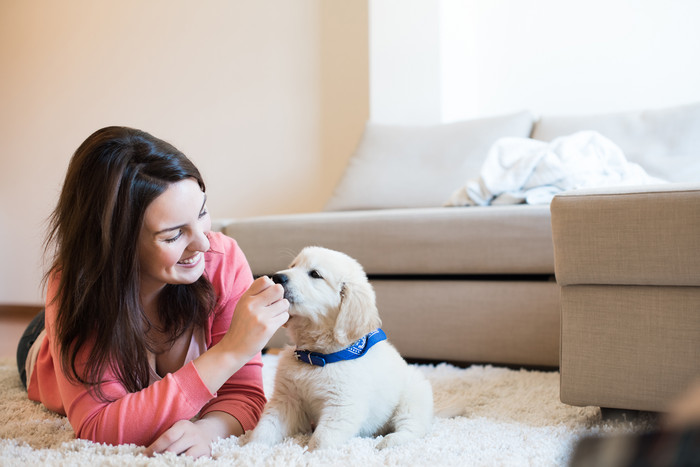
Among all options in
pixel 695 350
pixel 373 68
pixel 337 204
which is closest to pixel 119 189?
pixel 695 350

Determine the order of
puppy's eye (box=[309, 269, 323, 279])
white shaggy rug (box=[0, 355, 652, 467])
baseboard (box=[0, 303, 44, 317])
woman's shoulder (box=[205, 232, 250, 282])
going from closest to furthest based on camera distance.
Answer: white shaggy rug (box=[0, 355, 652, 467])
puppy's eye (box=[309, 269, 323, 279])
woman's shoulder (box=[205, 232, 250, 282])
baseboard (box=[0, 303, 44, 317])

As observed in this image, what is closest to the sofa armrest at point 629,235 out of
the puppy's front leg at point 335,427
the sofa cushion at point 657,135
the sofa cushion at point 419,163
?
the puppy's front leg at point 335,427

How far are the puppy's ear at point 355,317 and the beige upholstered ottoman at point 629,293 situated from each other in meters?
0.44

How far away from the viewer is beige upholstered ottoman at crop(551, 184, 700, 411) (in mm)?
1197

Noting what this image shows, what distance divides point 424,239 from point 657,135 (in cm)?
118

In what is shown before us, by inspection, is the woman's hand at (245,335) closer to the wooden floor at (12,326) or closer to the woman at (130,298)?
the woman at (130,298)

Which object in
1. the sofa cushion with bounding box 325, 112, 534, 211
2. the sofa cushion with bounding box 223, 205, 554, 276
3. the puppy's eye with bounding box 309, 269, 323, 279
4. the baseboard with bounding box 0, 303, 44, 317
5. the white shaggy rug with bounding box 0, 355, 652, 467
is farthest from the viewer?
the baseboard with bounding box 0, 303, 44, 317

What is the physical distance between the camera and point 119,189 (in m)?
1.13

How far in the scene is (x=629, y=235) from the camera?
1.23 meters

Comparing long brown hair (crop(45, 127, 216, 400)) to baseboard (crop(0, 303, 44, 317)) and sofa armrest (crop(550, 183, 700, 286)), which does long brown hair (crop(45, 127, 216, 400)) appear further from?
baseboard (crop(0, 303, 44, 317))

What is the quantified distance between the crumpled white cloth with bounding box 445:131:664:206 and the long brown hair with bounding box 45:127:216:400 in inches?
52.3

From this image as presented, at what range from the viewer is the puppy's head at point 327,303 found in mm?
1193

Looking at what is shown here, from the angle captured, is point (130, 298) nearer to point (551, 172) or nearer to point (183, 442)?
point (183, 442)

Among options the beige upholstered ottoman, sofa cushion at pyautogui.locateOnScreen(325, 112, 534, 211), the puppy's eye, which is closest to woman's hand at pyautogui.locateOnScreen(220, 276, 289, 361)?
the puppy's eye
